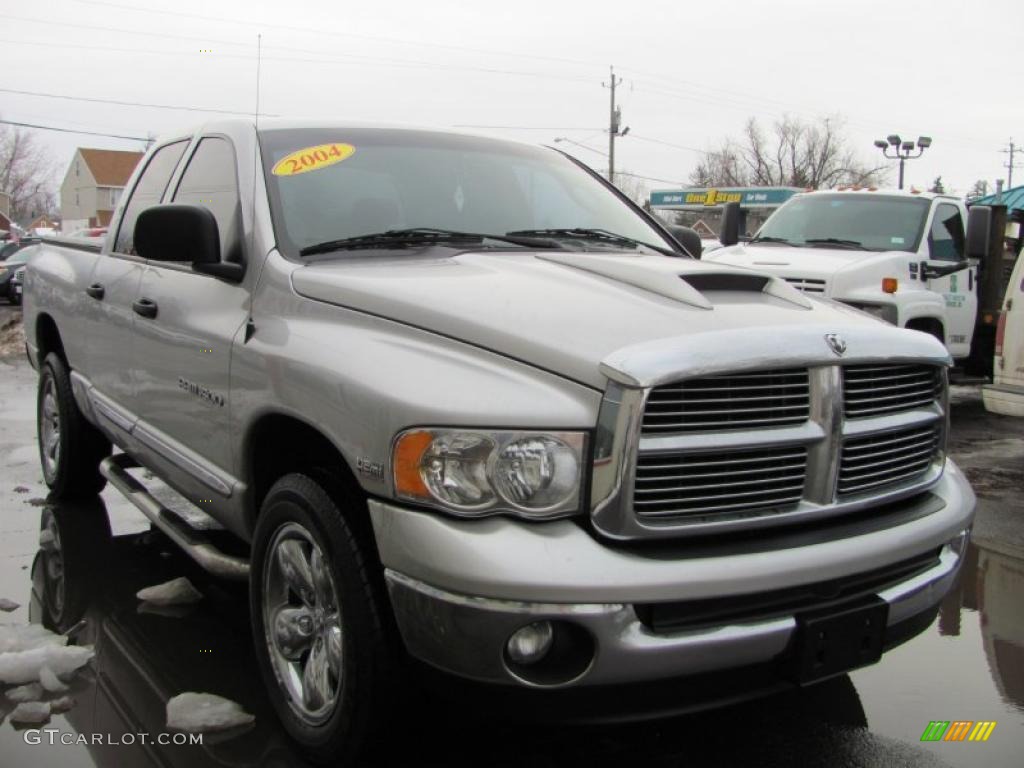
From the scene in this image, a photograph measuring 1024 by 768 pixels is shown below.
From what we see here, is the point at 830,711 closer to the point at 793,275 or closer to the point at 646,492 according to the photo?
the point at 646,492

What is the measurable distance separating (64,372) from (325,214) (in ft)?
8.88

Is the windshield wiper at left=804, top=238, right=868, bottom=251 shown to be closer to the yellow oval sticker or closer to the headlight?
the yellow oval sticker

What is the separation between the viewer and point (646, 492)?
7.52ft

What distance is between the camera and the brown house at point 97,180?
7756cm

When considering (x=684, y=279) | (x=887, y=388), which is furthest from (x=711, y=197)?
(x=887, y=388)

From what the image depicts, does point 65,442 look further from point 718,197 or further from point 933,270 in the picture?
point 718,197

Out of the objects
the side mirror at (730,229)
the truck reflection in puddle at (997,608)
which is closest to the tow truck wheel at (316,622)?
the truck reflection in puddle at (997,608)

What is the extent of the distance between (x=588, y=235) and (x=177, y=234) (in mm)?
1533

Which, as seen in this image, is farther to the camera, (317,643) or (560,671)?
(317,643)

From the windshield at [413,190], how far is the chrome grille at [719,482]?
1.39 meters

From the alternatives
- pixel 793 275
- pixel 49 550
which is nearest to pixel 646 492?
pixel 49 550

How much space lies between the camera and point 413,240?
345 centimetres

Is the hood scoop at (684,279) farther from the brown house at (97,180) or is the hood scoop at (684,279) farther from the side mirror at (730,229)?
the brown house at (97,180)

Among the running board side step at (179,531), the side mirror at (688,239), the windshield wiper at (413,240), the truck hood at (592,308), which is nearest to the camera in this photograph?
the truck hood at (592,308)
